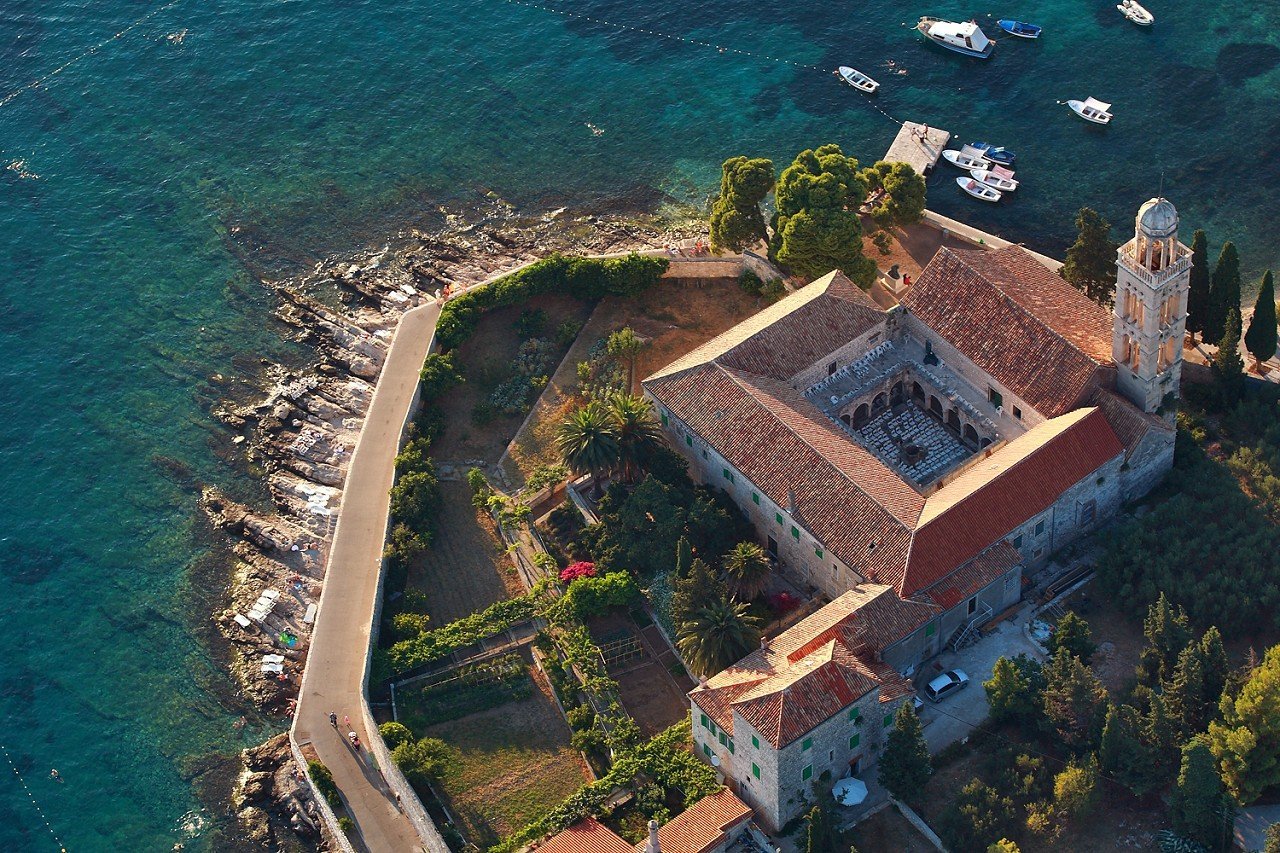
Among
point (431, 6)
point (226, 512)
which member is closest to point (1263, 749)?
point (226, 512)

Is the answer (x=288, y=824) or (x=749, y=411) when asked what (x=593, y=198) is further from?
(x=288, y=824)

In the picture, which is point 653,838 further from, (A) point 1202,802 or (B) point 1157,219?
(B) point 1157,219

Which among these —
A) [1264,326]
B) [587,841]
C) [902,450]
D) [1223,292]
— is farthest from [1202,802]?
[1223,292]

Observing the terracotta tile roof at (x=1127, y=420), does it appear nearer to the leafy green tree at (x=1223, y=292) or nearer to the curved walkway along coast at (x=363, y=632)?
the leafy green tree at (x=1223, y=292)

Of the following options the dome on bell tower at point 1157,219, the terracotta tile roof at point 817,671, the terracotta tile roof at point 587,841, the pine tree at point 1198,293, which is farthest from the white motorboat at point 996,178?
the terracotta tile roof at point 587,841

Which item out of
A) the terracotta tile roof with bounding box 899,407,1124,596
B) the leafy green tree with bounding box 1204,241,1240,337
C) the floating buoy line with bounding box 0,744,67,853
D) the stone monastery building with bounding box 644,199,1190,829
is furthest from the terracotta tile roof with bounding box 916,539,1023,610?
Answer: the floating buoy line with bounding box 0,744,67,853

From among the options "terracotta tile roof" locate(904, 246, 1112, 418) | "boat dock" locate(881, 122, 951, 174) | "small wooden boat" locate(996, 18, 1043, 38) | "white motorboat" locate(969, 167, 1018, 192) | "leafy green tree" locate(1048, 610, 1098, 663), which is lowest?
"leafy green tree" locate(1048, 610, 1098, 663)

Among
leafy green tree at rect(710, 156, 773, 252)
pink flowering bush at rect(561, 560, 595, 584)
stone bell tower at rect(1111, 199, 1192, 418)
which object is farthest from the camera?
leafy green tree at rect(710, 156, 773, 252)

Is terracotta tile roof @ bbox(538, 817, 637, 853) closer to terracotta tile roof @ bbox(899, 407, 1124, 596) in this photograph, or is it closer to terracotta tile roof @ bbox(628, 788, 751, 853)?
terracotta tile roof @ bbox(628, 788, 751, 853)
